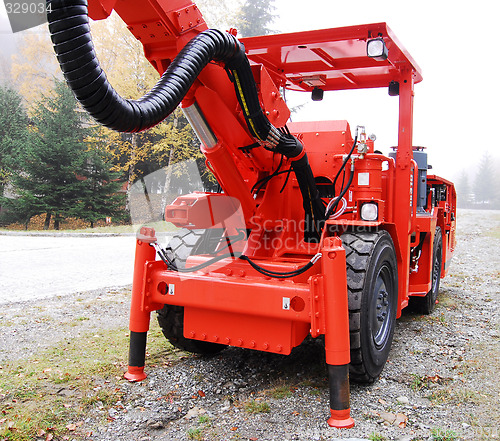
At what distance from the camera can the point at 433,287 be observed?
6926 mm

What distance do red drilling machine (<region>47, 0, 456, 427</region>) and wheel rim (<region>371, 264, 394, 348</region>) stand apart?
17 millimetres

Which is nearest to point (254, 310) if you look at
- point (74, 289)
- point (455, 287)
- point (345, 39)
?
point (345, 39)

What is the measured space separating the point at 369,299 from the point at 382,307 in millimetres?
566

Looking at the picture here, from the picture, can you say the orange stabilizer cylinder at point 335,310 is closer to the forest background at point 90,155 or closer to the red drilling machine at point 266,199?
the red drilling machine at point 266,199

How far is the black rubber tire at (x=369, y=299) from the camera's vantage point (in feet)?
12.1

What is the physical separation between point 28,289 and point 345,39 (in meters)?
6.40

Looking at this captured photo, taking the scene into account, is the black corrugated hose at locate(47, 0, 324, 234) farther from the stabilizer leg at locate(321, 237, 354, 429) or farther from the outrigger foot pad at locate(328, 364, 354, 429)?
→ the outrigger foot pad at locate(328, 364, 354, 429)

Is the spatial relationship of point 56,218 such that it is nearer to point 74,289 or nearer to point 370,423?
point 74,289

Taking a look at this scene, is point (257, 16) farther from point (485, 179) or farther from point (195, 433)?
point (485, 179)

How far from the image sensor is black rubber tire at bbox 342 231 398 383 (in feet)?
12.1

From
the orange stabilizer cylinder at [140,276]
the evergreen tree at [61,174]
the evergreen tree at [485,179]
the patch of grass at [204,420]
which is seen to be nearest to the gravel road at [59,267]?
the orange stabilizer cylinder at [140,276]

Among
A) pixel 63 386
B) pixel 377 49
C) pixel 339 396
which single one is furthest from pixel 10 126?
pixel 339 396

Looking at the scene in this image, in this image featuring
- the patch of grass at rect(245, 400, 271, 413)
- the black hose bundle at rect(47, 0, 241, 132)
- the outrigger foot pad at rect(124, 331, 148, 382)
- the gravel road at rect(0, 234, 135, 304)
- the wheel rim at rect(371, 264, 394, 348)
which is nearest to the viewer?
the black hose bundle at rect(47, 0, 241, 132)

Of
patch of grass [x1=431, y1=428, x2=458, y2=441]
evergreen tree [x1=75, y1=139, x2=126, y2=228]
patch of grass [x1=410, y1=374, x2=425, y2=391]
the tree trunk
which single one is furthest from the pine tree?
patch of grass [x1=431, y1=428, x2=458, y2=441]
